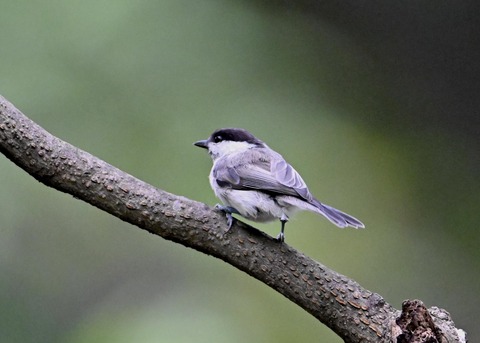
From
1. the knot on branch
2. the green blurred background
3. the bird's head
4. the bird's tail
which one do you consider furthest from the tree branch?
the green blurred background

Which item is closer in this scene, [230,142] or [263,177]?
[263,177]

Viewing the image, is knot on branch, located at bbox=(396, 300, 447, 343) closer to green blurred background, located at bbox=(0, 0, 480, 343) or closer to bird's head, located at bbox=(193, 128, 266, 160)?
bird's head, located at bbox=(193, 128, 266, 160)

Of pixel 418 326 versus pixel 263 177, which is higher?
pixel 263 177

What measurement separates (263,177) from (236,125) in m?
1.75

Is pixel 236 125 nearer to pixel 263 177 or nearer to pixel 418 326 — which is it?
pixel 263 177

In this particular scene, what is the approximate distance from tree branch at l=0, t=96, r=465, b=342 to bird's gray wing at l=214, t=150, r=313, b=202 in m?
0.23

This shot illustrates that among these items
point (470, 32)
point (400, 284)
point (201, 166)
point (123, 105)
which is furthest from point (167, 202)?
point (470, 32)

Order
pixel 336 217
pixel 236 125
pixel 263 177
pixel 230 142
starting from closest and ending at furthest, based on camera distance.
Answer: pixel 336 217 < pixel 263 177 < pixel 230 142 < pixel 236 125

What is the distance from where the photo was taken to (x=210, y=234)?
2121 mm

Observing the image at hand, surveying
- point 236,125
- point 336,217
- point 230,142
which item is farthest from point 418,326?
point 236,125

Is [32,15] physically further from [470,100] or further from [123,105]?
[470,100]

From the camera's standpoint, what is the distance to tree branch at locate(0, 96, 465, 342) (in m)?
2.05

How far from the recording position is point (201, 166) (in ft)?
13.4

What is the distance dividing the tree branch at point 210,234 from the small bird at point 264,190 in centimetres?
9
